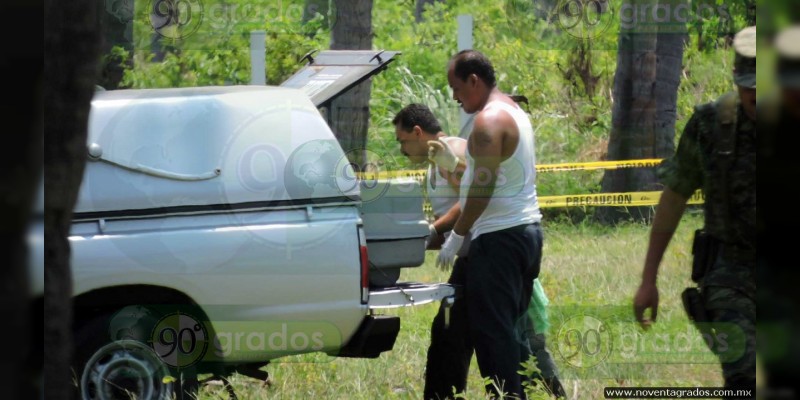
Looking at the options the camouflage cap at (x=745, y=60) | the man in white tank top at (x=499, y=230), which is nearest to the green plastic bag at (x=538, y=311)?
the man in white tank top at (x=499, y=230)

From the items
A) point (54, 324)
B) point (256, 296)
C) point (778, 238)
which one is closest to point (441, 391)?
point (256, 296)

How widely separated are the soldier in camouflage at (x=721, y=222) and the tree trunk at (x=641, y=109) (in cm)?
135

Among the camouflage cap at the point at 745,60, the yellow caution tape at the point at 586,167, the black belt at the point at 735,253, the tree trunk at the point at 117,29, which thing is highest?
the tree trunk at the point at 117,29

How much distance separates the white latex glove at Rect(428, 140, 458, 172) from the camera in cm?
575

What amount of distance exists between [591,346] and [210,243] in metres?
1.93

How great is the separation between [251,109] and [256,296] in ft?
2.87

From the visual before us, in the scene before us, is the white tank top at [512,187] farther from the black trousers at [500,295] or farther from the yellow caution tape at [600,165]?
the yellow caution tape at [600,165]

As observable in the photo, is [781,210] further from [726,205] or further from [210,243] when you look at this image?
[210,243]

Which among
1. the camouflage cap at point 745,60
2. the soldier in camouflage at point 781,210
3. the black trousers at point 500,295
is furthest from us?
the black trousers at point 500,295

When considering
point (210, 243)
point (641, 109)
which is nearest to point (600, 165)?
point (641, 109)

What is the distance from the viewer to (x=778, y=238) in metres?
1.87

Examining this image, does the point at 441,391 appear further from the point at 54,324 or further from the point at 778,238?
the point at 778,238

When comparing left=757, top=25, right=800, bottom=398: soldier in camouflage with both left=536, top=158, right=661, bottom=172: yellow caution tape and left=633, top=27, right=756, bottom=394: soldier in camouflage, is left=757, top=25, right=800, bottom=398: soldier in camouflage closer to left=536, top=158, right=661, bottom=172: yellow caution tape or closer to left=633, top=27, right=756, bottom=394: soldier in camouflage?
left=633, top=27, right=756, bottom=394: soldier in camouflage

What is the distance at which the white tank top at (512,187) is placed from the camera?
5441 mm
